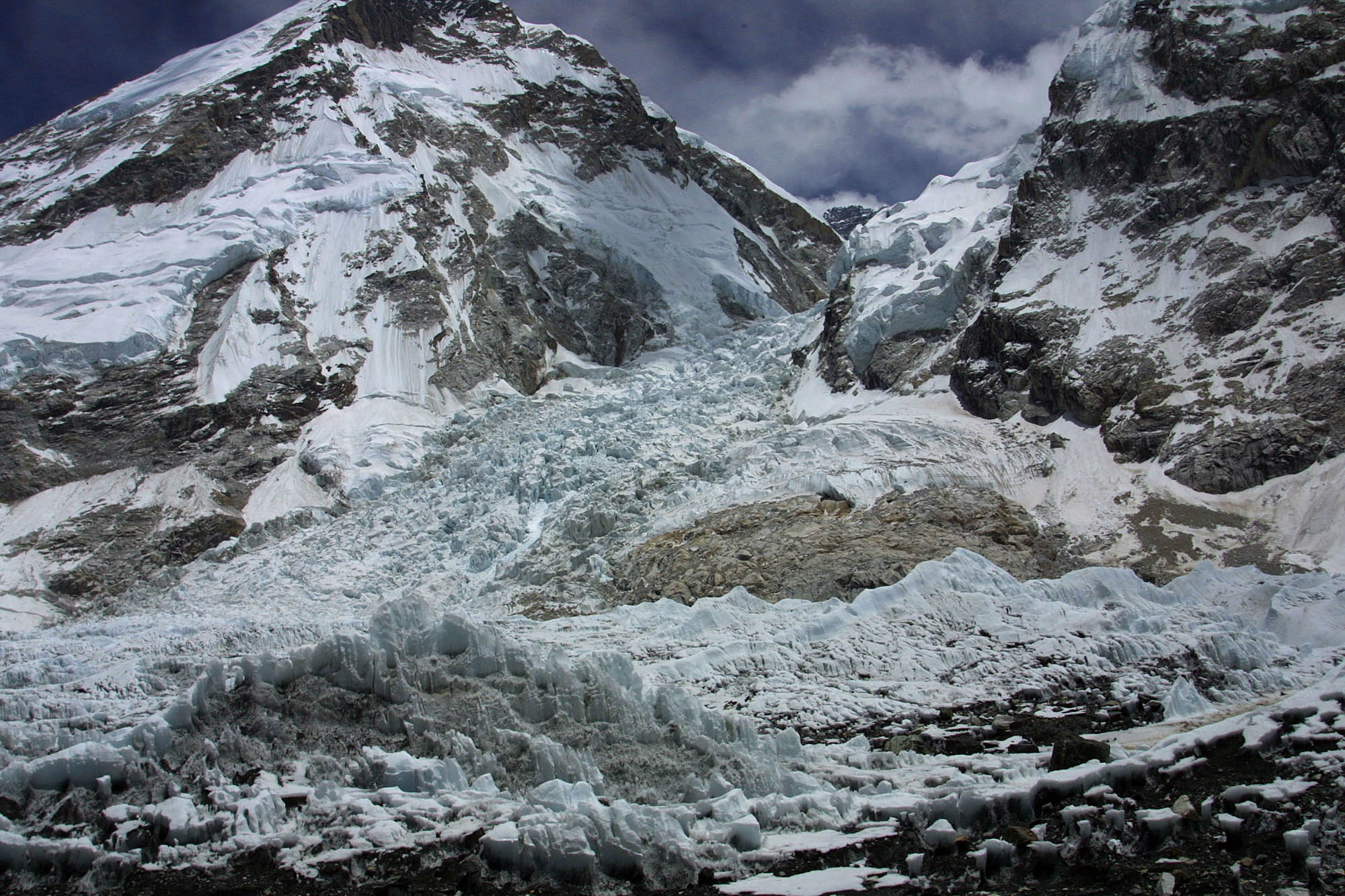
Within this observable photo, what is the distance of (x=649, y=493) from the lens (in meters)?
22.7

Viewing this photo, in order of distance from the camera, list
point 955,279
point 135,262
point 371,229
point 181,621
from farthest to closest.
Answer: point 371,229, point 135,262, point 955,279, point 181,621

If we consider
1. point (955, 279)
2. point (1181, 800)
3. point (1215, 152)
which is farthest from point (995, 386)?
point (1181, 800)

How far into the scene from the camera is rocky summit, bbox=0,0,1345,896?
6.32 m

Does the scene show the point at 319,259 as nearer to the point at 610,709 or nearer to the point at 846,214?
the point at 610,709

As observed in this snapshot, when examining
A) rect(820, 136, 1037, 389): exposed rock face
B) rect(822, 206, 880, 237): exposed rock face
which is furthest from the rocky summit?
rect(822, 206, 880, 237): exposed rock face

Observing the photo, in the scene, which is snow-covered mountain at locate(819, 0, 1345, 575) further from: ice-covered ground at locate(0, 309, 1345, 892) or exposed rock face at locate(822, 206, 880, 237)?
exposed rock face at locate(822, 206, 880, 237)

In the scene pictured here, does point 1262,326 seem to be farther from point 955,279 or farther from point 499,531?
point 499,531

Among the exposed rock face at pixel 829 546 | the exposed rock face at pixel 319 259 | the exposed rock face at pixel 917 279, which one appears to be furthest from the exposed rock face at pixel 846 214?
the exposed rock face at pixel 829 546

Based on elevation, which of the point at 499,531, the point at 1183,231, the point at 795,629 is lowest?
the point at 795,629

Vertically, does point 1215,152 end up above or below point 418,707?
above

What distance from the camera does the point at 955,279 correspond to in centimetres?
2941

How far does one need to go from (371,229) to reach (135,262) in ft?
30.5

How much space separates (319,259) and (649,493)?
22.5 m

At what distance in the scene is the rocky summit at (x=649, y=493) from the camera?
20.7ft
